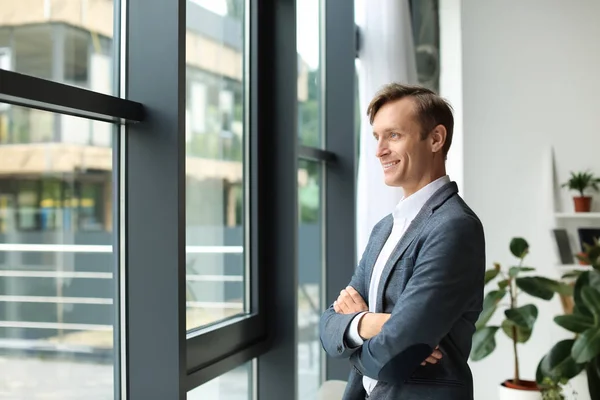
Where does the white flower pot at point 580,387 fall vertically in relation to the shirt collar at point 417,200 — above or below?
below

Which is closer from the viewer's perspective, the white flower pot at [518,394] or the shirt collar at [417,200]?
the shirt collar at [417,200]

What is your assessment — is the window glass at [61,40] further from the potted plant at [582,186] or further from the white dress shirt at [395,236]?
the potted plant at [582,186]

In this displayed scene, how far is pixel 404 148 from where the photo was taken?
76.3 inches

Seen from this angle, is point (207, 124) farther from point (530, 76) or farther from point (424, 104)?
point (530, 76)

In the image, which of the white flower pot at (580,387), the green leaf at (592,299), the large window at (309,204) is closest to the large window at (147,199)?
the large window at (309,204)

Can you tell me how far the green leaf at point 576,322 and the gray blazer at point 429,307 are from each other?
185cm

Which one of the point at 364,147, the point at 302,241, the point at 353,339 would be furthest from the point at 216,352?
the point at 364,147

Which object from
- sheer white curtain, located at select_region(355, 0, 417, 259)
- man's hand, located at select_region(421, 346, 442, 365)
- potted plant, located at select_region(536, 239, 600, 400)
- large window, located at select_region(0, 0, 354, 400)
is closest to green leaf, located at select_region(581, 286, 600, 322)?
potted plant, located at select_region(536, 239, 600, 400)

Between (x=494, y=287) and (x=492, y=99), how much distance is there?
1362mm

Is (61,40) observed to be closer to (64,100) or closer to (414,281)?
(64,100)

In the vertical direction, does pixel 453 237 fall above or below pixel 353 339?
above

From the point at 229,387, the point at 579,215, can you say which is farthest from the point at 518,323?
the point at 229,387

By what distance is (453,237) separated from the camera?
1.79m

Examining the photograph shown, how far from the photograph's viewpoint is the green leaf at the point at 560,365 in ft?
11.7
